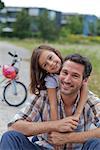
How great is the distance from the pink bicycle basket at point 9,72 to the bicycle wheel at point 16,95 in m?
0.18

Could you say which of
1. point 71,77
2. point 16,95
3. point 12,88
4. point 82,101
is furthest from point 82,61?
point 12,88

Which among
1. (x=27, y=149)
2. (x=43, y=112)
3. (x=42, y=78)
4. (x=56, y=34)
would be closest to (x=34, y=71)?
(x=42, y=78)

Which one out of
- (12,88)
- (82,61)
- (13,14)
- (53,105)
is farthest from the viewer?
(13,14)

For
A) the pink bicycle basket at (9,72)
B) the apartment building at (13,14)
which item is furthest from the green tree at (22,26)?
the pink bicycle basket at (9,72)

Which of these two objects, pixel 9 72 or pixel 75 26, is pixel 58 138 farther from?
pixel 75 26

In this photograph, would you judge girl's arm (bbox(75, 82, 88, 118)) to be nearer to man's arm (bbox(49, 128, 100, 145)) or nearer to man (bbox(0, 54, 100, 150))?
man (bbox(0, 54, 100, 150))

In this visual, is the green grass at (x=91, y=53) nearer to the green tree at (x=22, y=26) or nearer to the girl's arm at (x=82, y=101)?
the girl's arm at (x=82, y=101)

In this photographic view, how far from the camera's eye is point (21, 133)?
375 centimetres

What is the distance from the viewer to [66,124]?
Answer: 12.0 ft

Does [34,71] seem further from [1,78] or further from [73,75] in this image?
[1,78]

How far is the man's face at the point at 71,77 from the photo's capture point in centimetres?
360

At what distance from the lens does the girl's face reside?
3963 millimetres

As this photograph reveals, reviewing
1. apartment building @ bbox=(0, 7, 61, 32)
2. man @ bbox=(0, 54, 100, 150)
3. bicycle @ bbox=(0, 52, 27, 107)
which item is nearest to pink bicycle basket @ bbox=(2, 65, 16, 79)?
bicycle @ bbox=(0, 52, 27, 107)

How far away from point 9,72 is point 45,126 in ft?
19.2
